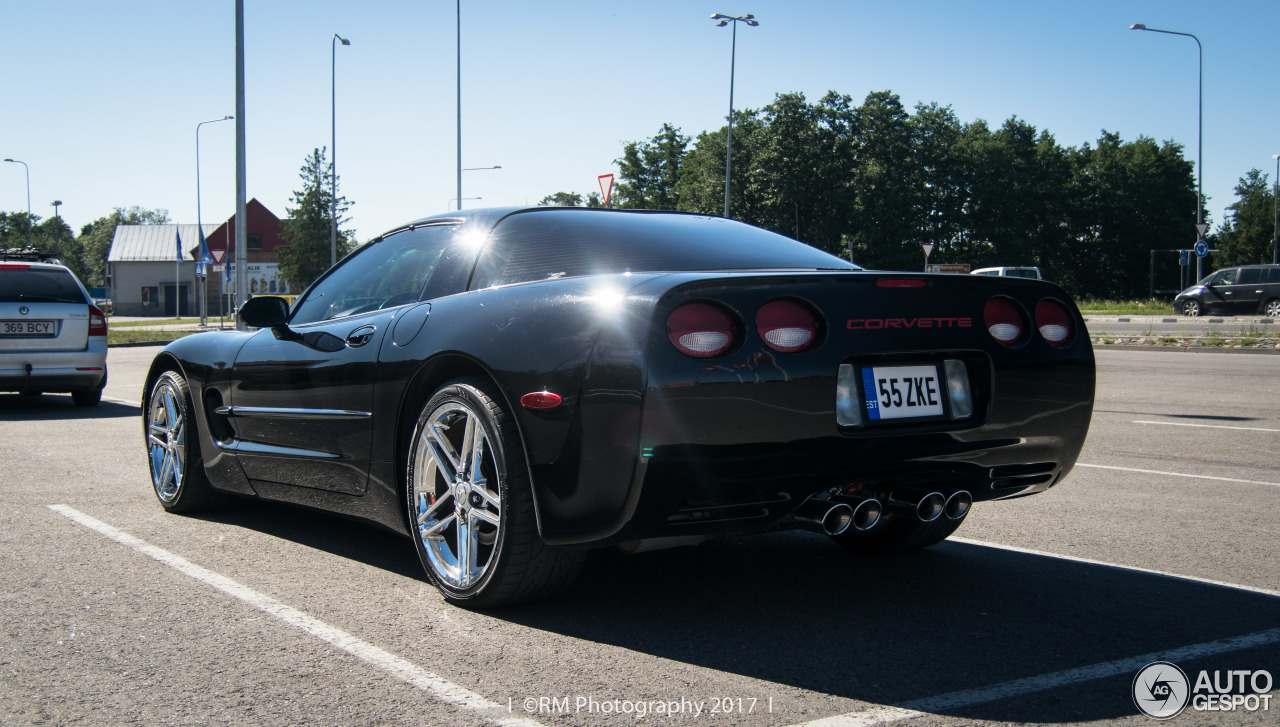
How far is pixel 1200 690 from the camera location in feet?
8.93

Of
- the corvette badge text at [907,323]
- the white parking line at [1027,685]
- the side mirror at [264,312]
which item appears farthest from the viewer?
the side mirror at [264,312]

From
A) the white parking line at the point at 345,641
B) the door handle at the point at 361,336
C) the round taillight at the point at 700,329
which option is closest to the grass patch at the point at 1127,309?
the door handle at the point at 361,336

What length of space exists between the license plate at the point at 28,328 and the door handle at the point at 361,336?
8.61 metres

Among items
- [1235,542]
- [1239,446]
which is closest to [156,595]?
[1235,542]

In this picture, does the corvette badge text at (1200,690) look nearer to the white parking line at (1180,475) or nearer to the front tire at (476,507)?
the front tire at (476,507)

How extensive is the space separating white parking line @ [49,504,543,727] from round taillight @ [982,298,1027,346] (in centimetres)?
199

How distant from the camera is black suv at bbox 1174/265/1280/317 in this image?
31922mm

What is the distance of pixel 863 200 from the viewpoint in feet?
229

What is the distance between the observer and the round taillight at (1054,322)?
12.1ft

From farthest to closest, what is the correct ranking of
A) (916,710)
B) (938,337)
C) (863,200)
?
1. (863,200)
2. (938,337)
3. (916,710)

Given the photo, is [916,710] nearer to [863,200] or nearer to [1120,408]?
[1120,408]

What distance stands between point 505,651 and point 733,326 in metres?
1.12

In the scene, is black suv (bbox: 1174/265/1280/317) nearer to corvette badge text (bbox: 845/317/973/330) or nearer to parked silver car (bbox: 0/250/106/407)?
parked silver car (bbox: 0/250/106/407)

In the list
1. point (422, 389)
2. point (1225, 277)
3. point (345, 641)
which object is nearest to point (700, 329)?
point (422, 389)
